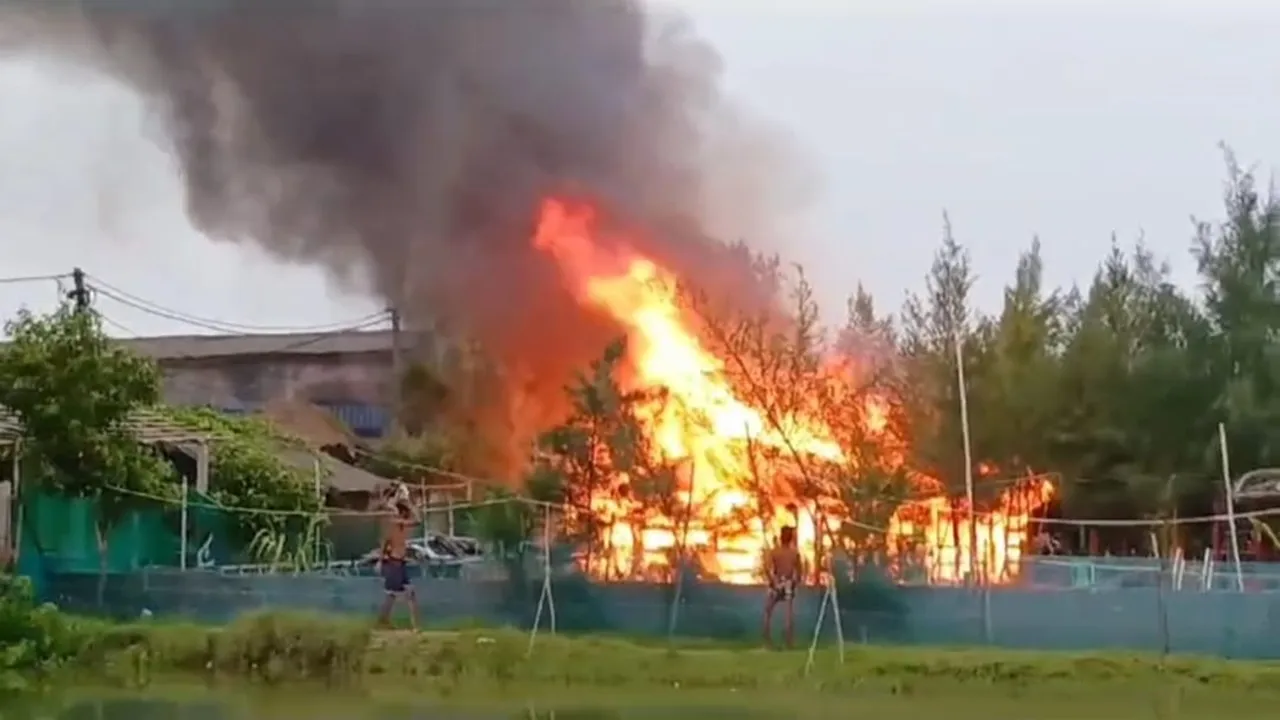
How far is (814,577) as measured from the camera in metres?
24.2

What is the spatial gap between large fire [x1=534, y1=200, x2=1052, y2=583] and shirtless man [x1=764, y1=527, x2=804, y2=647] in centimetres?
69

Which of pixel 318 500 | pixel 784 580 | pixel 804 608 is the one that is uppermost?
pixel 318 500

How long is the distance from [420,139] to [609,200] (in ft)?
9.22

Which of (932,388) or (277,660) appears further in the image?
(932,388)

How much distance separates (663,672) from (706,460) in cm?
501

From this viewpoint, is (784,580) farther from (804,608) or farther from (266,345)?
(266,345)

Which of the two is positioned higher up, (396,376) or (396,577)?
(396,376)

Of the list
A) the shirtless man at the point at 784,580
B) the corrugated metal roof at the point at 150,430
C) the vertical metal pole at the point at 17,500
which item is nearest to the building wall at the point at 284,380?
the corrugated metal roof at the point at 150,430

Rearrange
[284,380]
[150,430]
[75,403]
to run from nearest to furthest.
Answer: [75,403] < [150,430] < [284,380]

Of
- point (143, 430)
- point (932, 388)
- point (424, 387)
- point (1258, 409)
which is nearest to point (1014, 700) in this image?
point (932, 388)

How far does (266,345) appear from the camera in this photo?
66.6 m

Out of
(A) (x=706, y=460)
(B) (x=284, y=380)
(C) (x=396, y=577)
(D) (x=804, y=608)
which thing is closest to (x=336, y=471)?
(A) (x=706, y=460)

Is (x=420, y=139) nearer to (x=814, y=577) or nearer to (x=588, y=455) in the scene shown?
(x=588, y=455)

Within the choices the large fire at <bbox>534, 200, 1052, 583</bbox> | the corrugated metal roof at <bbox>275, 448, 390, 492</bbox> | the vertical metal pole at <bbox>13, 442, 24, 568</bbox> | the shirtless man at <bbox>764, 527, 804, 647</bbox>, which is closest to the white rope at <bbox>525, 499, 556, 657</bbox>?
the large fire at <bbox>534, 200, 1052, 583</bbox>
